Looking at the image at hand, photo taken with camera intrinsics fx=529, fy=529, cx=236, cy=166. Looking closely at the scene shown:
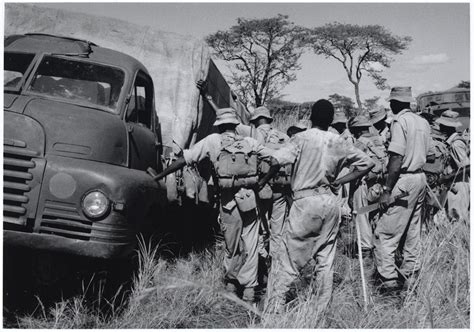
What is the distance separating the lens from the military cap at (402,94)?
512 centimetres

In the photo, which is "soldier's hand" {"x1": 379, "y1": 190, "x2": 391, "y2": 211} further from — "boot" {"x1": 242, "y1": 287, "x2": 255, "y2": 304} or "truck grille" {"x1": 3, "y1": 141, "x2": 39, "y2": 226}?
"truck grille" {"x1": 3, "y1": 141, "x2": 39, "y2": 226}

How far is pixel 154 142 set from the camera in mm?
5379

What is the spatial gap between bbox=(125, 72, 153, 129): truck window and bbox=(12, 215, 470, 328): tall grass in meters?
1.40

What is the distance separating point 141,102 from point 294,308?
2.72m

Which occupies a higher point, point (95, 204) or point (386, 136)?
point (386, 136)

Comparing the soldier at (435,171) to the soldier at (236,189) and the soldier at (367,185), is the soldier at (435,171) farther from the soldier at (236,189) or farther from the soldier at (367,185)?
the soldier at (236,189)

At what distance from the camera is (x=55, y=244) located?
143 inches

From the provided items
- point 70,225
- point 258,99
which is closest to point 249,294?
point 70,225

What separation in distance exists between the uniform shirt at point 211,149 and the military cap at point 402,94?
Answer: 138 centimetres

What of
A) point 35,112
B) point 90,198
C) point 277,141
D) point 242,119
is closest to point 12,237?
point 90,198

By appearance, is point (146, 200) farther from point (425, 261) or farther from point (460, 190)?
point (460, 190)

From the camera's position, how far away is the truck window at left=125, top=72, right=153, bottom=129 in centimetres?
505

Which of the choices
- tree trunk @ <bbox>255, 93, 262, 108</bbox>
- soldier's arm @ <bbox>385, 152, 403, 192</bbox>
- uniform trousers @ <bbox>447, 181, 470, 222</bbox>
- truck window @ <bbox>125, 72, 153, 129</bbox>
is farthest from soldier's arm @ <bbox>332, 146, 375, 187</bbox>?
tree trunk @ <bbox>255, 93, 262, 108</bbox>

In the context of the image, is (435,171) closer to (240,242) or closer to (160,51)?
(240,242)
